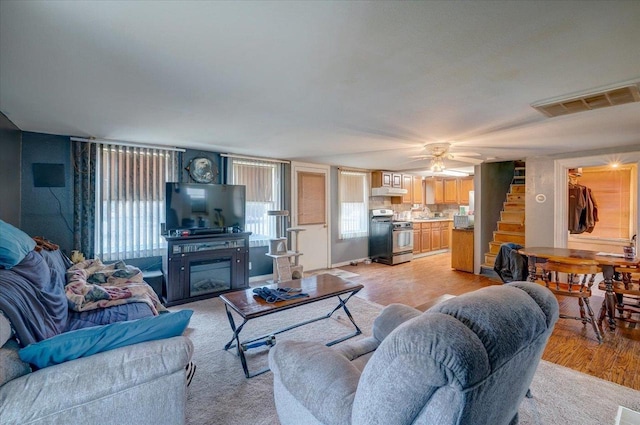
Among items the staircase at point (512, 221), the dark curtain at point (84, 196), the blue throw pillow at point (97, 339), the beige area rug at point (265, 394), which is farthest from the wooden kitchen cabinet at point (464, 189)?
the dark curtain at point (84, 196)

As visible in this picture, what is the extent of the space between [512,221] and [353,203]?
319 cm

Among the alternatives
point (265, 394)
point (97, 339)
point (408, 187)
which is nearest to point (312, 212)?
point (408, 187)

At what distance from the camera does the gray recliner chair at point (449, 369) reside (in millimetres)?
709

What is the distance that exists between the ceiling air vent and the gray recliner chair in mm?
1886

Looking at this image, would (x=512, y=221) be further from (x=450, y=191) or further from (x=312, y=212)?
(x=312, y=212)

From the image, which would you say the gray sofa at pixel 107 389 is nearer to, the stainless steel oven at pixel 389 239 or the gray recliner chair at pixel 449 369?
the gray recliner chair at pixel 449 369

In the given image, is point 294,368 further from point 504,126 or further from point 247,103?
point 504,126

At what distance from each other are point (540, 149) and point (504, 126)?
179 cm

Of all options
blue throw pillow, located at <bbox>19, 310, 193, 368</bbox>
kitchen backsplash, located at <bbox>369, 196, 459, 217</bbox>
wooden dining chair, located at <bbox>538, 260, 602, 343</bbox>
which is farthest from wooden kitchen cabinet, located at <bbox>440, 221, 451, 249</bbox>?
blue throw pillow, located at <bbox>19, 310, 193, 368</bbox>

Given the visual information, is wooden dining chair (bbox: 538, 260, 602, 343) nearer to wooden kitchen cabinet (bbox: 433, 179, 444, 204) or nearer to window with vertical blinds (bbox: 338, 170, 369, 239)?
window with vertical blinds (bbox: 338, 170, 369, 239)

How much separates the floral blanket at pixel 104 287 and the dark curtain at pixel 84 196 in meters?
0.46

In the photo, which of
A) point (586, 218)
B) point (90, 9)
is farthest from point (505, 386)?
point (586, 218)

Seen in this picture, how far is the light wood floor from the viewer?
2396 mm

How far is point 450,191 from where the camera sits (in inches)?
311
